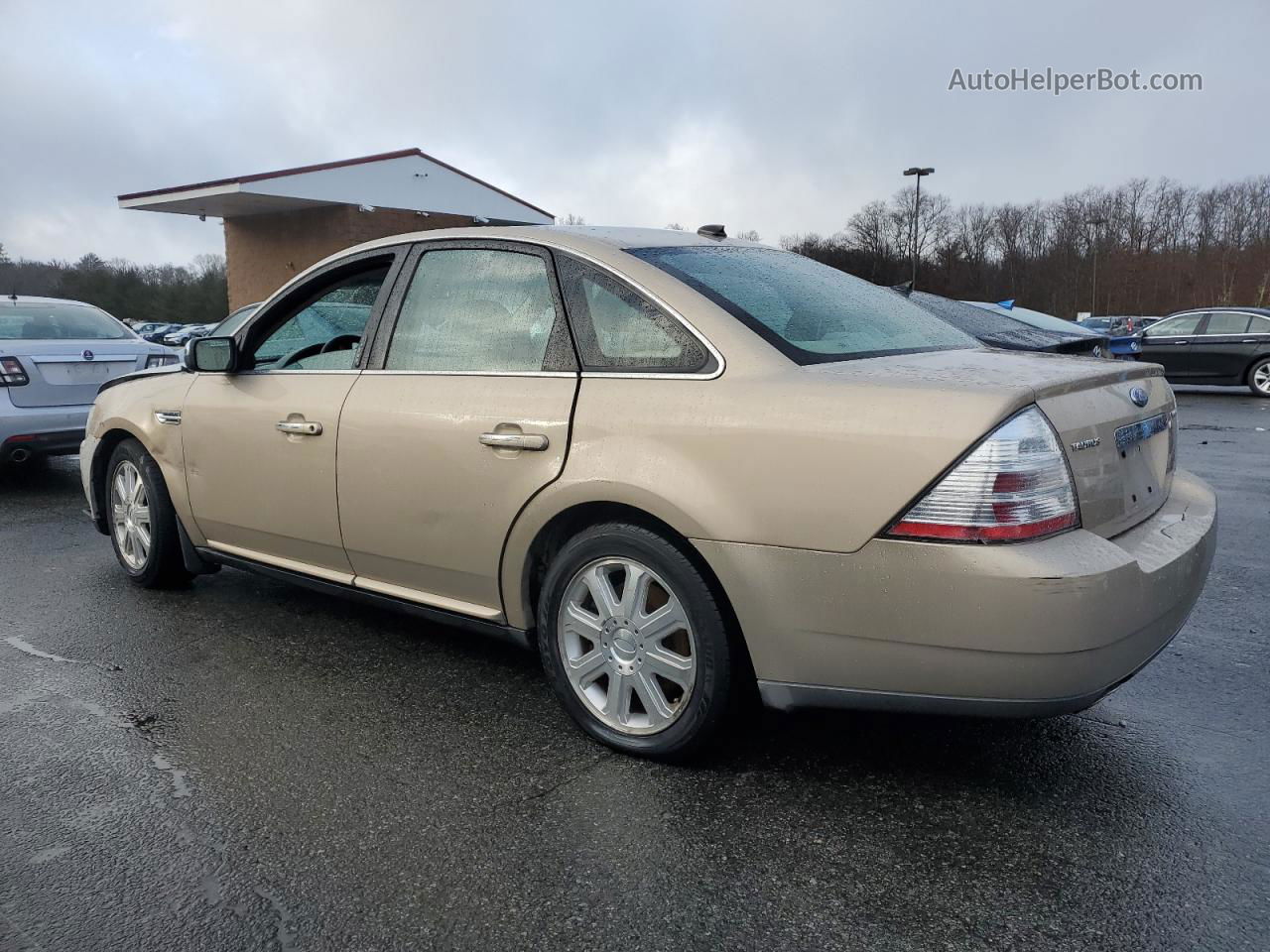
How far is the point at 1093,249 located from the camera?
7062 cm

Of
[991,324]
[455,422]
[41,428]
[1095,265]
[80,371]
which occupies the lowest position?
[41,428]

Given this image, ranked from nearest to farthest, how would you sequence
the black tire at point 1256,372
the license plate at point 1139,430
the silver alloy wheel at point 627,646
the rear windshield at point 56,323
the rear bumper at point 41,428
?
the license plate at point 1139,430
the silver alloy wheel at point 627,646
the rear bumper at point 41,428
the rear windshield at point 56,323
the black tire at point 1256,372

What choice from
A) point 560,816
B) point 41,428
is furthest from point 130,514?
point 41,428

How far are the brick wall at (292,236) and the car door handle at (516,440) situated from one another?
22.2m

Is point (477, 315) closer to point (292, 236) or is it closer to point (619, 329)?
point (619, 329)

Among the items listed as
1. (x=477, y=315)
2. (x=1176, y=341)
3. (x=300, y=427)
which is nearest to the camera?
(x=477, y=315)

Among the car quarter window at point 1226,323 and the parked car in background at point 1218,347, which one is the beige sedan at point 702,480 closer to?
the parked car in background at point 1218,347

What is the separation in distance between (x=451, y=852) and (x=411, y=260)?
6.92 feet

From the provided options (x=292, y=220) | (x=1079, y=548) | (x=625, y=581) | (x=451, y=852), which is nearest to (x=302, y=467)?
(x=625, y=581)

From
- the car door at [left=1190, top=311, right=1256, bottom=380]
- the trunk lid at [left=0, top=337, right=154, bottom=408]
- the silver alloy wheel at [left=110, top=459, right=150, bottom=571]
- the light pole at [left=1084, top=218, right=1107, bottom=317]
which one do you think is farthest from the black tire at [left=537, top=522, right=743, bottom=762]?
the light pole at [left=1084, top=218, right=1107, bottom=317]

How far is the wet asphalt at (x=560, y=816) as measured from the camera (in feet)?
7.19

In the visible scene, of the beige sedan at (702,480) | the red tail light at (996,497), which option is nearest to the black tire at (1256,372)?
the beige sedan at (702,480)

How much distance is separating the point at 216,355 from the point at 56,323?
17.0 feet

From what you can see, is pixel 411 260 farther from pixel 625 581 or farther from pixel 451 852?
pixel 451 852
